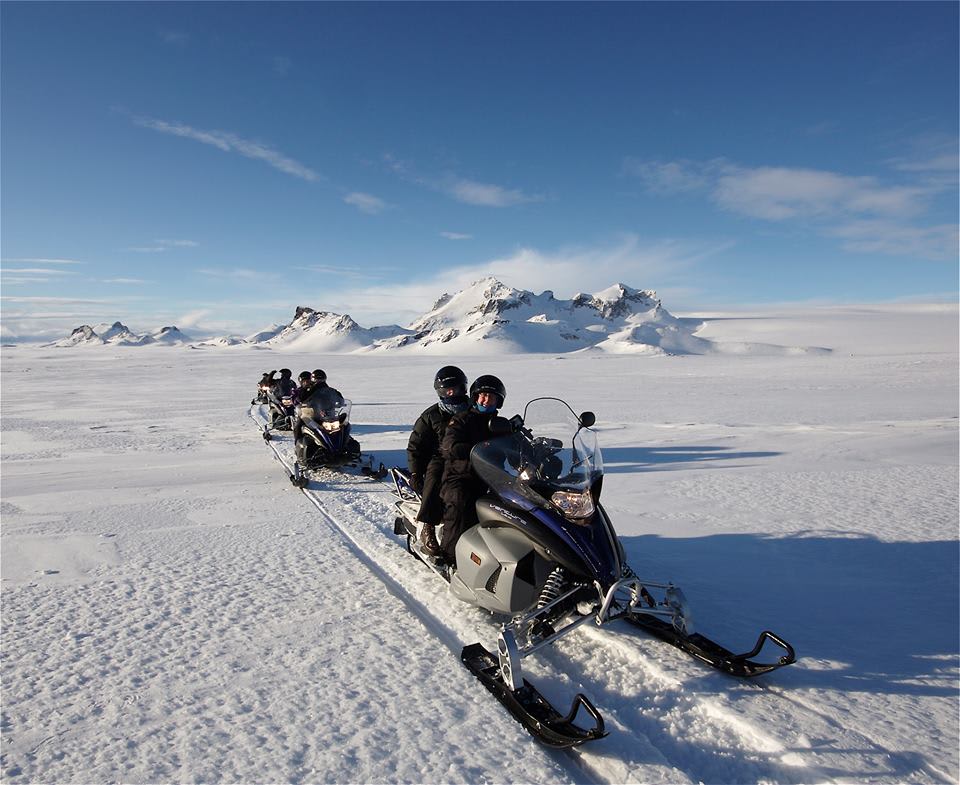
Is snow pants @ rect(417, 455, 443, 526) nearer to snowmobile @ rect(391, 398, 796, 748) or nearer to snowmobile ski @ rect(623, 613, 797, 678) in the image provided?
snowmobile @ rect(391, 398, 796, 748)

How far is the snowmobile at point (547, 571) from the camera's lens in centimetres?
312

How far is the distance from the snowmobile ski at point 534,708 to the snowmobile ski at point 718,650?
0.70 meters

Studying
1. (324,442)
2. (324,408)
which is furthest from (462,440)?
(324,408)

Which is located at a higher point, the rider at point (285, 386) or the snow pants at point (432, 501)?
the rider at point (285, 386)

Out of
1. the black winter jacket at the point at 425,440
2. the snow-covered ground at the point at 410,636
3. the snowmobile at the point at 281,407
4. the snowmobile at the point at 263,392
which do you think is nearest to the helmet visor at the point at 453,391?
the black winter jacket at the point at 425,440

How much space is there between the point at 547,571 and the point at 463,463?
1.05 metres

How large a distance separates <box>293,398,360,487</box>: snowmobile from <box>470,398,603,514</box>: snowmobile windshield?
15.0 feet

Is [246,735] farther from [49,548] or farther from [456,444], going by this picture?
[49,548]

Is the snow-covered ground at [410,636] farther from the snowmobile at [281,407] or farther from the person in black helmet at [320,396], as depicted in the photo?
the snowmobile at [281,407]

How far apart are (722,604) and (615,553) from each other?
130 cm

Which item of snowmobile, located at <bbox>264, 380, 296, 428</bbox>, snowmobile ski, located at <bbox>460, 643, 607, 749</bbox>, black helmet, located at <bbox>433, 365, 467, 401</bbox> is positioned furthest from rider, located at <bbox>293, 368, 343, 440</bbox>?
snowmobile ski, located at <bbox>460, 643, 607, 749</bbox>

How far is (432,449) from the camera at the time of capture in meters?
4.96

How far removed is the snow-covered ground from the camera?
2.65 meters

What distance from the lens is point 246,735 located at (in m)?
2.78
